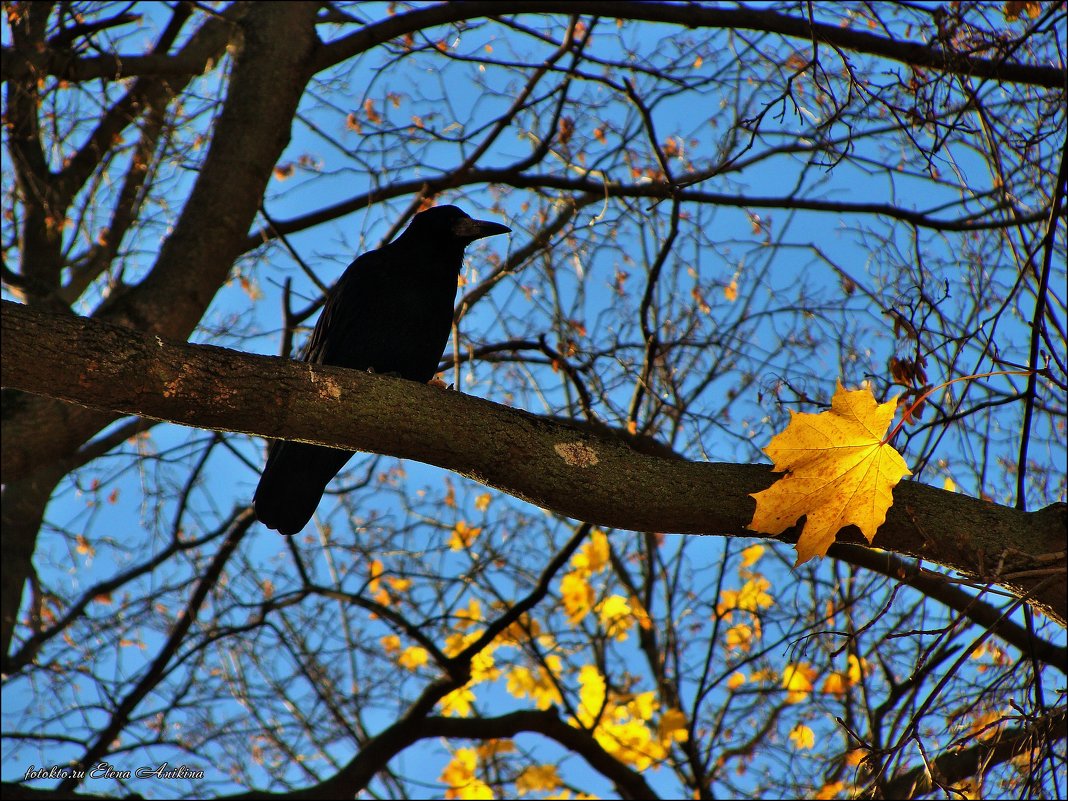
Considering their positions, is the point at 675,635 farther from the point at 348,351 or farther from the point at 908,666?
the point at 348,351

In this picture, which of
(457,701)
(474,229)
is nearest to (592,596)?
(457,701)

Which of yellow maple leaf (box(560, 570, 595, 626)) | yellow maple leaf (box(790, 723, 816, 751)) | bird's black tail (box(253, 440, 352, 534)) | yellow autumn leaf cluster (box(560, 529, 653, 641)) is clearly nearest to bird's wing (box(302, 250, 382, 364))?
bird's black tail (box(253, 440, 352, 534))

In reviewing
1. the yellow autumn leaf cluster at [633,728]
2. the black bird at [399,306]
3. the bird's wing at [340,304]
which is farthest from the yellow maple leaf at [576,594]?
the bird's wing at [340,304]

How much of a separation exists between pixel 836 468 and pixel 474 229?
7.65 ft

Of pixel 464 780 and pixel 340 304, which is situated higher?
pixel 340 304

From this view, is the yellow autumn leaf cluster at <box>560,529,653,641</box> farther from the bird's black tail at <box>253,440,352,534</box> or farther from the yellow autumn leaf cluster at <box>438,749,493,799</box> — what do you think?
the bird's black tail at <box>253,440,352,534</box>

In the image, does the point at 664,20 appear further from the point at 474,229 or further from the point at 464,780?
the point at 464,780

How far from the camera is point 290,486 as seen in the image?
3412mm

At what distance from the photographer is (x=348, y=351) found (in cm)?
388

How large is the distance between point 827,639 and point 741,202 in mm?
2215

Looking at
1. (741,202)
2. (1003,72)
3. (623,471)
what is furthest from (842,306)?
(623,471)

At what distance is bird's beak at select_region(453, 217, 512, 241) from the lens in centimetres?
416

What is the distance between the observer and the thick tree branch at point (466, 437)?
2.08 meters

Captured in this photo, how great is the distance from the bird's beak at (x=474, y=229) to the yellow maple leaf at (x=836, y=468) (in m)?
2.20
